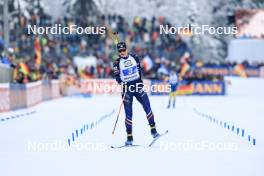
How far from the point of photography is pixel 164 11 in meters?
68.6

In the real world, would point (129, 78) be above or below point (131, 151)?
above

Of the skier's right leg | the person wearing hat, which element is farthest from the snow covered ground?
the person wearing hat

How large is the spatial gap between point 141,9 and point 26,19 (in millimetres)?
14813

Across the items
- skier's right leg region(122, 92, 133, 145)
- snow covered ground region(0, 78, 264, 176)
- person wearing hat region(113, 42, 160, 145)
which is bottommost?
snow covered ground region(0, 78, 264, 176)

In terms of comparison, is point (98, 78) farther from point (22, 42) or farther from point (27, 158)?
point (27, 158)

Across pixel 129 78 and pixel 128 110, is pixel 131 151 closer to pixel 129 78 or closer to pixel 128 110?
pixel 128 110

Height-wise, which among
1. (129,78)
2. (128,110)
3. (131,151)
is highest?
(129,78)

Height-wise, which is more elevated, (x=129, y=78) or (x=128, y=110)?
(x=129, y=78)

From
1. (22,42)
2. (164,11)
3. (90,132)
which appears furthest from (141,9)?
(90,132)

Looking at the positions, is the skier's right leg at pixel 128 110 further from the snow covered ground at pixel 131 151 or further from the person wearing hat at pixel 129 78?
the snow covered ground at pixel 131 151

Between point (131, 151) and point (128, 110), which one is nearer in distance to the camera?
point (131, 151)

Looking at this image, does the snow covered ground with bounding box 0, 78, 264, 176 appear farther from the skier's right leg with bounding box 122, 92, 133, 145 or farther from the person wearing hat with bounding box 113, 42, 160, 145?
the person wearing hat with bounding box 113, 42, 160, 145

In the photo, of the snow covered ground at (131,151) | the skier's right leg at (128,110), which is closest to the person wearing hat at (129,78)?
the skier's right leg at (128,110)

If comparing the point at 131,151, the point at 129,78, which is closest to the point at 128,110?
the point at 129,78
